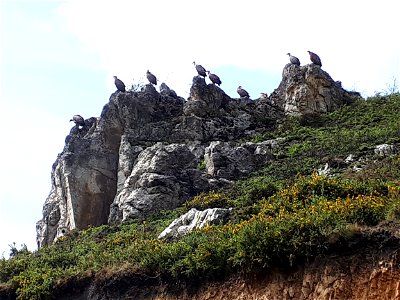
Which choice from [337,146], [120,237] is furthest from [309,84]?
[120,237]

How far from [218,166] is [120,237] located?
6.89 meters

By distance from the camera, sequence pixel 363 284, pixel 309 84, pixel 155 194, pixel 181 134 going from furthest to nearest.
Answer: pixel 309 84
pixel 181 134
pixel 155 194
pixel 363 284

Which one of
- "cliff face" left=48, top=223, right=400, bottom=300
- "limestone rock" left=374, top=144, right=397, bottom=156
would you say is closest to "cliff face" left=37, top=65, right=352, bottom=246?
"limestone rock" left=374, top=144, right=397, bottom=156

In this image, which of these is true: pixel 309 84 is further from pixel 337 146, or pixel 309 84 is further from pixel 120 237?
pixel 120 237

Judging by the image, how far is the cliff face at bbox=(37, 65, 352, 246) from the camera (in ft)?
93.4

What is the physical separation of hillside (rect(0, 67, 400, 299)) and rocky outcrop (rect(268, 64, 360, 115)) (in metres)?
0.60

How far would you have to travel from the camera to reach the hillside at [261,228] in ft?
50.0

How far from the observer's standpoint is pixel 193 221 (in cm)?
2209

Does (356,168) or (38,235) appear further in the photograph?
(38,235)

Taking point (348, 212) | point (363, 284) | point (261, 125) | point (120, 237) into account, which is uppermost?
point (261, 125)

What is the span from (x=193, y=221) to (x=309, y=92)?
16.4 metres

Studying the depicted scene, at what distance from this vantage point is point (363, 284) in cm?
1429

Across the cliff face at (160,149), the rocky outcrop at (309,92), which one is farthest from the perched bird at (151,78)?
the rocky outcrop at (309,92)

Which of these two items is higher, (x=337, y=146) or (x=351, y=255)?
A: (x=337, y=146)
